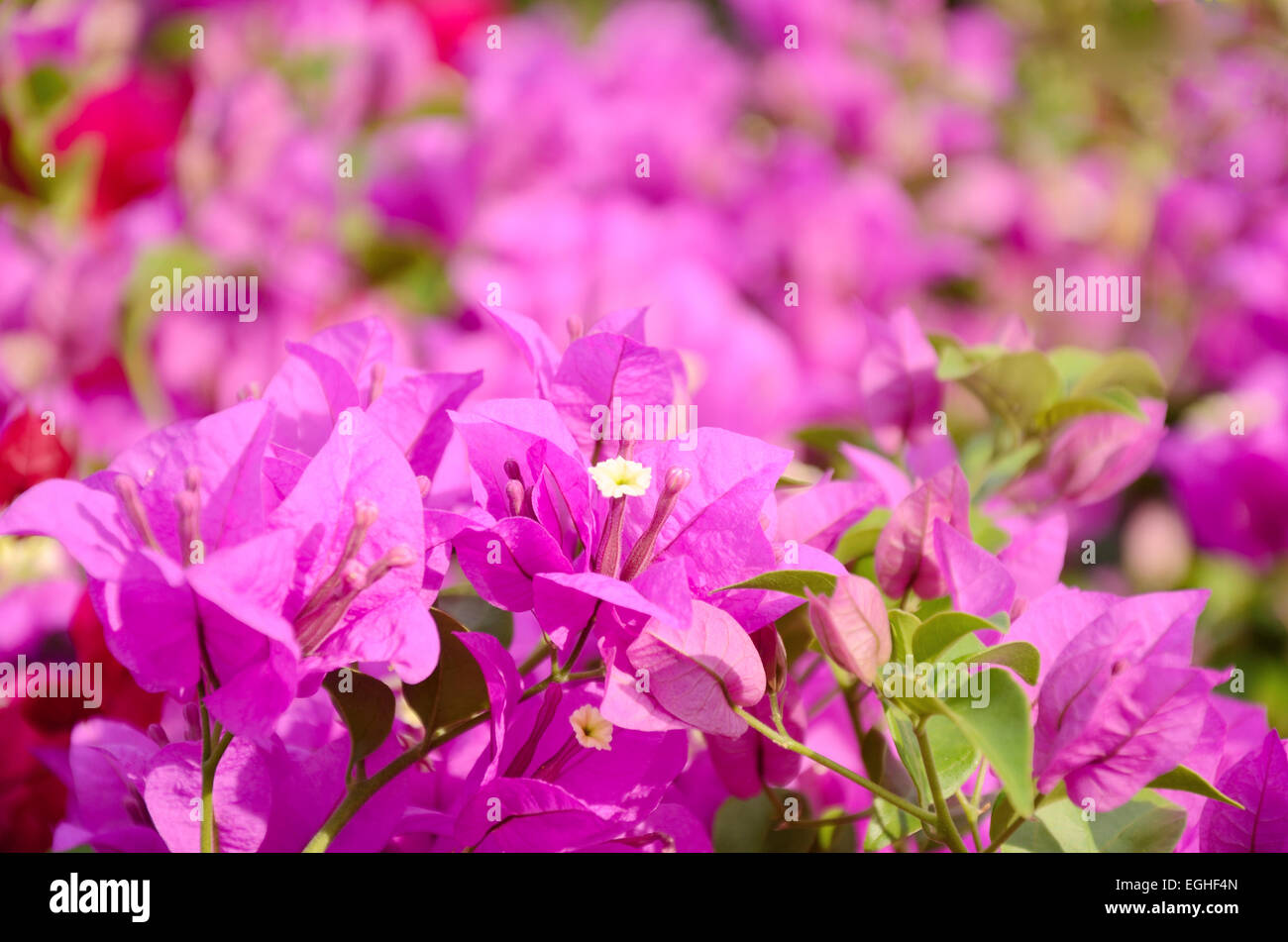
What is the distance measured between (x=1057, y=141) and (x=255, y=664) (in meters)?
1.50

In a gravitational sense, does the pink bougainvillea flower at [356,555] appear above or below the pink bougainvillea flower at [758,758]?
above

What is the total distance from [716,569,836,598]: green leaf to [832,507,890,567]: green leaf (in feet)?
0.31

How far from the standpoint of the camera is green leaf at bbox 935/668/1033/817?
304mm

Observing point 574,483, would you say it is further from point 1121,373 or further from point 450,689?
point 1121,373

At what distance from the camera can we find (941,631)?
36 centimetres

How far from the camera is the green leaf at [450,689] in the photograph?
39 cm

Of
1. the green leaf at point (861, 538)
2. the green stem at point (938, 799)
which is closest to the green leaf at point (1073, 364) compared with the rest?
the green leaf at point (861, 538)

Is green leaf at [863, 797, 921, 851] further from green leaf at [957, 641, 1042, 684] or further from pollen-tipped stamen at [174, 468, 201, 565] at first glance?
pollen-tipped stamen at [174, 468, 201, 565]

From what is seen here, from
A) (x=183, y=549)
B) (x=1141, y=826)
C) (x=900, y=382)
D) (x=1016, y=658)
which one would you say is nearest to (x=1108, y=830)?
(x=1141, y=826)

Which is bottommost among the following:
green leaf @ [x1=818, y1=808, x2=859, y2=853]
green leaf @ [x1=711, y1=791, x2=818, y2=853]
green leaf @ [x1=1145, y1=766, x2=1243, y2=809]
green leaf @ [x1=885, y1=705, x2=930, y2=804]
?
green leaf @ [x1=818, y1=808, x2=859, y2=853]

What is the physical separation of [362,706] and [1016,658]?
214mm

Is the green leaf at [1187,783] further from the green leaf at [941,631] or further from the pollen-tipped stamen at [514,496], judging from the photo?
the pollen-tipped stamen at [514,496]

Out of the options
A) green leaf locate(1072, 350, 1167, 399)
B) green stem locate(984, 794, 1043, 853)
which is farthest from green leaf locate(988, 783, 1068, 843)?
green leaf locate(1072, 350, 1167, 399)
